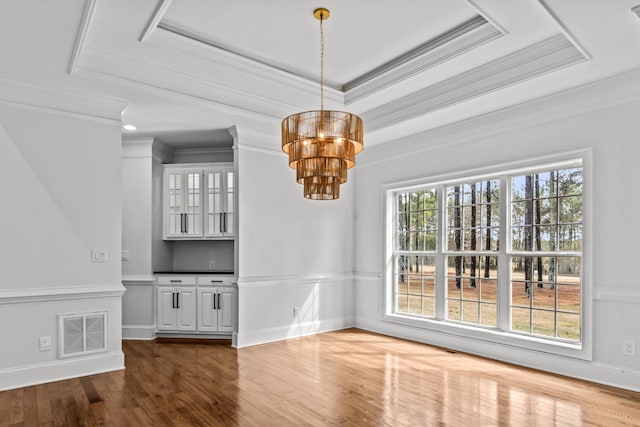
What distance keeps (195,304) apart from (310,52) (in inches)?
149

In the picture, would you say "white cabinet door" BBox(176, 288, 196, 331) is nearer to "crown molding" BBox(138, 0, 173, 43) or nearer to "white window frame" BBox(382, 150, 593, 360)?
"white window frame" BBox(382, 150, 593, 360)

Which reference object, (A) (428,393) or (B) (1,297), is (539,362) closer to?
(A) (428,393)

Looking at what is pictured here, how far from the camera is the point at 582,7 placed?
276 cm

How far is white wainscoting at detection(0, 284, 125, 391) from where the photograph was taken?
382 centimetres

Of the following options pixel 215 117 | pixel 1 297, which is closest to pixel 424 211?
pixel 215 117

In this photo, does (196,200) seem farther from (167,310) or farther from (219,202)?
(167,310)

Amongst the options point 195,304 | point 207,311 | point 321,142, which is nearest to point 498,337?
point 321,142

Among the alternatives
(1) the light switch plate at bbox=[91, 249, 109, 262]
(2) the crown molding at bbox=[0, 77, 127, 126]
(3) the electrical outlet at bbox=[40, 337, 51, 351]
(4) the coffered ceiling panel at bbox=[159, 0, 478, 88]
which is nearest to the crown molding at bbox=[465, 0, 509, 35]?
(4) the coffered ceiling panel at bbox=[159, 0, 478, 88]

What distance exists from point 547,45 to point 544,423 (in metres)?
3.07

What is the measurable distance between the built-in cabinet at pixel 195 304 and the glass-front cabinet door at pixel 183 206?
0.74 m

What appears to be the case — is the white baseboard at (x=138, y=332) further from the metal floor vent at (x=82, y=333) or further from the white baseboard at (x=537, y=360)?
the white baseboard at (x=537, y=360)

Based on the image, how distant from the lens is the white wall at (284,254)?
5555 millimetres

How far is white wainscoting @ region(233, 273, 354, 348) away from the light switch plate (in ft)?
5.46

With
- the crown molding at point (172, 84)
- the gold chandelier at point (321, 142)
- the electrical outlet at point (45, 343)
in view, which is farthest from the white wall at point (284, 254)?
the gold chandelier at point (321, 142)
